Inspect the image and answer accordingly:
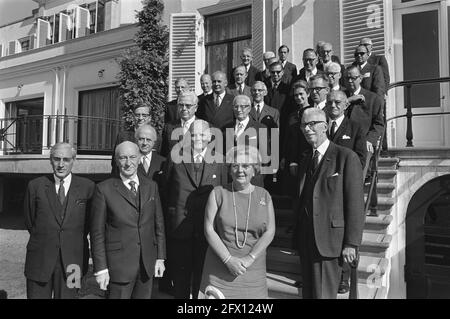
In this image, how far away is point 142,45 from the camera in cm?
881

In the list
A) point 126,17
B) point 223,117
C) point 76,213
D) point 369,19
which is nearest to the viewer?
point 76,213

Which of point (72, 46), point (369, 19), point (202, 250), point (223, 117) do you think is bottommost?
point (202, 250)

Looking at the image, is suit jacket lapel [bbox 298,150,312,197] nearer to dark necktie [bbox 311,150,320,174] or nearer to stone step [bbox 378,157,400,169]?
dark necktie [bbox 311,150,320,174]

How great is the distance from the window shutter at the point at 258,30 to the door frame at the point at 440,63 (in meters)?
2.41

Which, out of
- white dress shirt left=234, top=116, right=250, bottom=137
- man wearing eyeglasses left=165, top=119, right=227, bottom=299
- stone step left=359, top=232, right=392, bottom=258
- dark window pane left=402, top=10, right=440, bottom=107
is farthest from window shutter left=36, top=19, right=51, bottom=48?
stone step left=359, top=232, right=392, bottom=258

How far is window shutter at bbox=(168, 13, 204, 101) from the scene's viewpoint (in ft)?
28.0

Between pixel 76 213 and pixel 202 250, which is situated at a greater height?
pixel 76 213

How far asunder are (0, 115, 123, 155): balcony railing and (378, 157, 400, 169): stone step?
6853 mm

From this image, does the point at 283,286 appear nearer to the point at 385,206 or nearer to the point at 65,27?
the point at 385,206

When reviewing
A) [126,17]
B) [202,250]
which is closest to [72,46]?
[126,17]

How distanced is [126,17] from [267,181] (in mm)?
8268

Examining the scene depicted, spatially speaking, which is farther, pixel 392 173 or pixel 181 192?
pixel 392 173

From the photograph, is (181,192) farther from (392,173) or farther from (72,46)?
(72,46)

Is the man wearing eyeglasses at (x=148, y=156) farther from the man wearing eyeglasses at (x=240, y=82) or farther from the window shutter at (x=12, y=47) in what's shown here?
the window shutter at (x=12, y=47)
